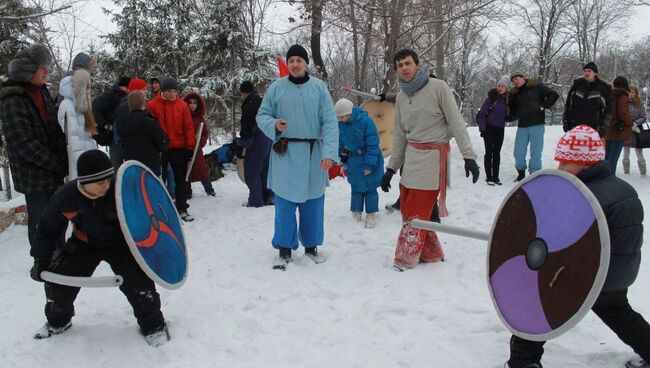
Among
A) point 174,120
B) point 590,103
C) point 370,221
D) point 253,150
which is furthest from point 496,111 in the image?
point 174,120

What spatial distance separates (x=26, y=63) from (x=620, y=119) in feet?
24.9

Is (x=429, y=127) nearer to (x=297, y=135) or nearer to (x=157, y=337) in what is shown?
(x=297, y=135)

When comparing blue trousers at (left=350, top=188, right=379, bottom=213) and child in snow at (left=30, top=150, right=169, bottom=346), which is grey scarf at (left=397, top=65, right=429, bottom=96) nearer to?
blue trousers at (left=350, top=188, right=379, bottom=213)

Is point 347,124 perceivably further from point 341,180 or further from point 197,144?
point 341,180

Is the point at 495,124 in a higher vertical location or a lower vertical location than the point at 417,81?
lower

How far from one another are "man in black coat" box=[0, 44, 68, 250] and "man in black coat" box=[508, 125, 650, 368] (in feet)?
12.1

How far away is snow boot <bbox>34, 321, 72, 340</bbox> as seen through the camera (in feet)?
10.4

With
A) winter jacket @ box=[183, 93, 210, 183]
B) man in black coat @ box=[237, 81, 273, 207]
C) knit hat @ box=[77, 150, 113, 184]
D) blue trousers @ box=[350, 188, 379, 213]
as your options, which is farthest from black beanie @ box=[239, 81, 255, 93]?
knit hat @ box=[77, 150, 113, 184]

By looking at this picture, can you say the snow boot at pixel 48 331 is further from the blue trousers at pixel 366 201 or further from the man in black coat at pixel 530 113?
the man in black coat at pixel 530 113

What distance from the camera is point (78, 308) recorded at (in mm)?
3641

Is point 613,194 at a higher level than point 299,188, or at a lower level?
higher

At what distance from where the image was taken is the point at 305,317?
3465 mm

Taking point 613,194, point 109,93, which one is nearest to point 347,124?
point 109,93

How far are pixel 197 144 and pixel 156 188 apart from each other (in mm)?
3475
